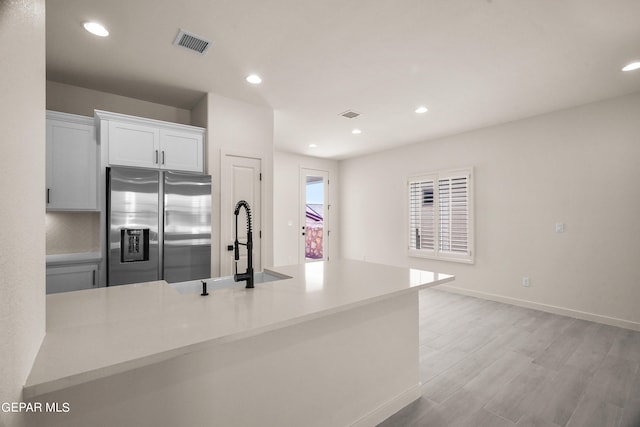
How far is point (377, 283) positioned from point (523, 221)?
11.3 feet

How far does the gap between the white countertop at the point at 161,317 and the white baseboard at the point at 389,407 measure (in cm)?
80

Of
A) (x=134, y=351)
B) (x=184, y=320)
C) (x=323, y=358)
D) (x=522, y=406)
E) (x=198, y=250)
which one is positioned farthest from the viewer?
(x=198, y=250)

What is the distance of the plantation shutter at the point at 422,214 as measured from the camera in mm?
5266

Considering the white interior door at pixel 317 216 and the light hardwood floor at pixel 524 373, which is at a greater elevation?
the white interior door at pixel 317 216

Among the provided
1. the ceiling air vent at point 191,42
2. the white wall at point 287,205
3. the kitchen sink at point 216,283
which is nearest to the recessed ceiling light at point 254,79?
the ceiling air vent at point 191,42

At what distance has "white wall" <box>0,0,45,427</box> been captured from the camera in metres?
0.64

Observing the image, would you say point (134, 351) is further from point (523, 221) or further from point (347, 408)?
point (523, 221)

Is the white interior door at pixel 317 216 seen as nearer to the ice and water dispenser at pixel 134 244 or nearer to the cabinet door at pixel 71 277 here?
the ice and water dispenser at pixel 134 244

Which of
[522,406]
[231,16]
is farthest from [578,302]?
[231,16]

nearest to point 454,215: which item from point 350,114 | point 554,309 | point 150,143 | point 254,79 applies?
point 554,309

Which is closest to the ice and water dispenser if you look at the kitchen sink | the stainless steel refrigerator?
the stainless steel refrigerator

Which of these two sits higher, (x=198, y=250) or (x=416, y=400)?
(x=198, y=250)

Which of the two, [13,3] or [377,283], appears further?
[377,283]

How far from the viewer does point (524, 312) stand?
3924mm
